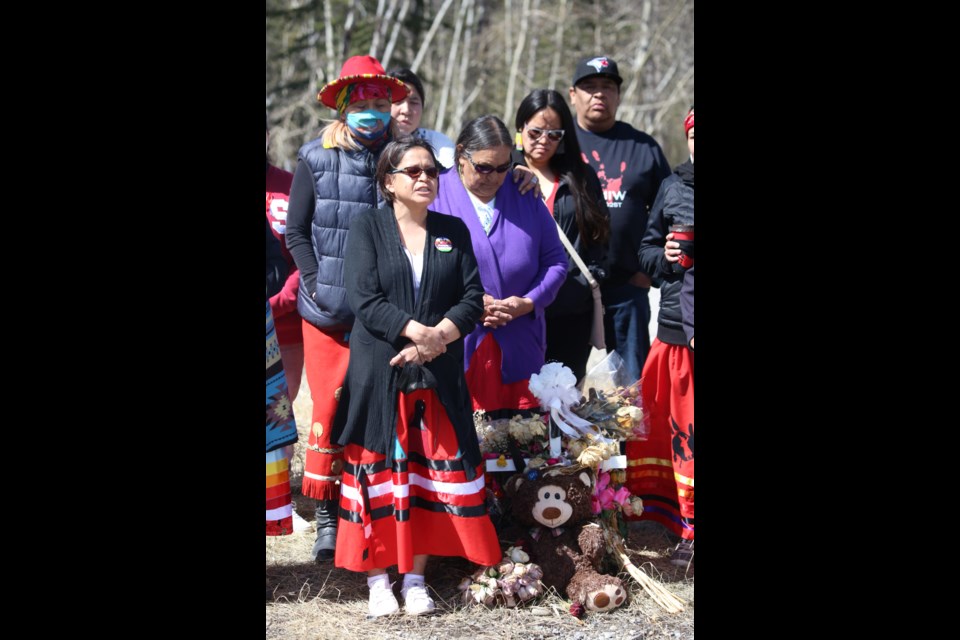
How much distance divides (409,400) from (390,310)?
1.13ft

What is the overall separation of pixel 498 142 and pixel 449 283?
2.13 feet

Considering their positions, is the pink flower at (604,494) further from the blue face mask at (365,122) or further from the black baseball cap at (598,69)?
the black baseball cap at (598,69)

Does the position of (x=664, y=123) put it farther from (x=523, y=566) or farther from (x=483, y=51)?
(x=523, y=566)

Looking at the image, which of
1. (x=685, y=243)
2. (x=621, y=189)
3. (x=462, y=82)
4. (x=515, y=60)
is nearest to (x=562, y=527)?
(x=685, y=243)

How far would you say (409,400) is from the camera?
11.1ft

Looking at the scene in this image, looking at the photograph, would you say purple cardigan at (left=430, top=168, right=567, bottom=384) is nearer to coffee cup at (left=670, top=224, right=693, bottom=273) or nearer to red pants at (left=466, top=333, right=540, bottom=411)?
red pants at (left=466, top=333, right=540, bottom=411)

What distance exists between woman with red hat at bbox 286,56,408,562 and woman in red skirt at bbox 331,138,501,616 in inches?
12.1

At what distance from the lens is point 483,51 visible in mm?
18797

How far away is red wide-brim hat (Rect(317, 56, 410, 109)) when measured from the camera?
3.71m

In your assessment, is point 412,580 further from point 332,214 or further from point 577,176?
point 577,176

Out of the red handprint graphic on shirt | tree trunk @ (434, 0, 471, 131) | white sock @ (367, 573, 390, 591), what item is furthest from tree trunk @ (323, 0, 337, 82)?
white sock @ (367, 573, 390, 591)

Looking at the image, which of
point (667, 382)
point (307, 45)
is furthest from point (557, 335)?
point (307, 45)

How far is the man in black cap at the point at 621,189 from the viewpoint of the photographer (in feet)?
15.0
